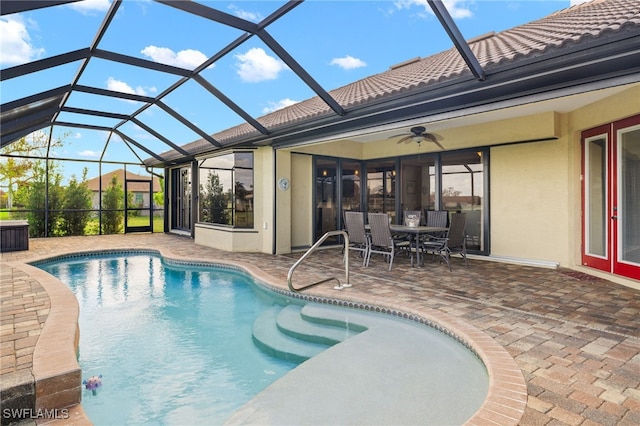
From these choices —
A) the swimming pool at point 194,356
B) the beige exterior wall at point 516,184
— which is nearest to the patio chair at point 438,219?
the beige exterior wall at point 516,184

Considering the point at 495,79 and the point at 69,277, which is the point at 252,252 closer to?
the point at 69,277

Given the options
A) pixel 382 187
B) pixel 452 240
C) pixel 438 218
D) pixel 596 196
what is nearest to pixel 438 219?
pixel 438 218

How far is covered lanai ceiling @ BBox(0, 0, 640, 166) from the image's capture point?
382 cm

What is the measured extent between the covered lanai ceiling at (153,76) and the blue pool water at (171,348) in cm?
338

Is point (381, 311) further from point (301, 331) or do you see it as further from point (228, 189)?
point (228, 189)

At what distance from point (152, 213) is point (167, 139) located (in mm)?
5215

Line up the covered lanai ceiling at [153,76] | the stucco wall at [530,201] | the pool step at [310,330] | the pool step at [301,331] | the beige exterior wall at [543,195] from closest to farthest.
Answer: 1. the pool step at [301,331]
2. the pool step at [310,330]
3. the covered lanai ceiling at [153,76]
4. the beige exterior wall at [543,195]
5. the stucco wall at [530,201]

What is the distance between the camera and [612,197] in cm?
591

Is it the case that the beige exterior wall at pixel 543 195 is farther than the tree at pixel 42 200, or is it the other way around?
the tree at pixel 42 200

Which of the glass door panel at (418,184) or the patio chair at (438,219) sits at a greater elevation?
the glass door panel at (418,184)

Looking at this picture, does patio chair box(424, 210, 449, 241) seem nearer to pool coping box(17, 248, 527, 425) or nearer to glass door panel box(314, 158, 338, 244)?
glass door panel box(314, 158, 338, 244)

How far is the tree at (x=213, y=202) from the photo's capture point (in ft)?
34.7

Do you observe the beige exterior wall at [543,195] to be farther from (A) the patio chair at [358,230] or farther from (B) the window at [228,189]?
(B) the window at [228,189]

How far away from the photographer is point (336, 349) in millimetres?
3492
